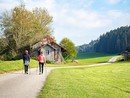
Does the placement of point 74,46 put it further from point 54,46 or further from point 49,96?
point 49,96

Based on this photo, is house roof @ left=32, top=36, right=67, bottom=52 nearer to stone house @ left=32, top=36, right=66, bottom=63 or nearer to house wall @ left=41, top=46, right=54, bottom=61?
stone house @ left=32, top=36, right=66, bottom=63

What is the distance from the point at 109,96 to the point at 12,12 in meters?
52.8

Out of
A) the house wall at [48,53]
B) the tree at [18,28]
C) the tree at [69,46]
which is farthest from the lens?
the tree at [69,46]

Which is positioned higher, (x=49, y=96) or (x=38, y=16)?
(x=38, y=16)

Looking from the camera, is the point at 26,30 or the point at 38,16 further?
the point at 38,16

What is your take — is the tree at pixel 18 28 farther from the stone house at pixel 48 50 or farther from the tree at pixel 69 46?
the tree at pixel 69 46

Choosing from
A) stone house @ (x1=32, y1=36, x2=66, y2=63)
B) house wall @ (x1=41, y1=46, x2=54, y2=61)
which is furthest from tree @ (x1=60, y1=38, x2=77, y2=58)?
house wall @ (x1=41, y1=46, x2=54, y2=61)

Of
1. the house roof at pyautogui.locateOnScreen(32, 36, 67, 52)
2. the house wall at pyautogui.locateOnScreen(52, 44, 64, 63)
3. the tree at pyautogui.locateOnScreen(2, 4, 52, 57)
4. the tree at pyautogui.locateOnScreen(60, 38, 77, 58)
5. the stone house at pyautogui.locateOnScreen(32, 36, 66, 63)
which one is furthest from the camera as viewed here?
the tree at pyautogui.locateOnScreen(60, 38, 77, 58)

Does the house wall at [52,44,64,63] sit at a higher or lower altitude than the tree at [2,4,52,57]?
lower

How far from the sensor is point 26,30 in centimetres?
6222

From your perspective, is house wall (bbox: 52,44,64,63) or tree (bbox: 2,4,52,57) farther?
house wall (bbox: 52,44,64,63)

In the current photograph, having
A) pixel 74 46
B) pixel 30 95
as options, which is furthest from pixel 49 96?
pixel 74 46

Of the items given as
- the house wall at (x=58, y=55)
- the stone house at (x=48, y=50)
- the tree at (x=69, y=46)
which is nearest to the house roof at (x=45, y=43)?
the stone house at (x=48, y=50)

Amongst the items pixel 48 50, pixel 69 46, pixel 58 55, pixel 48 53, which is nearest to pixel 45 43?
pixel 48 50
